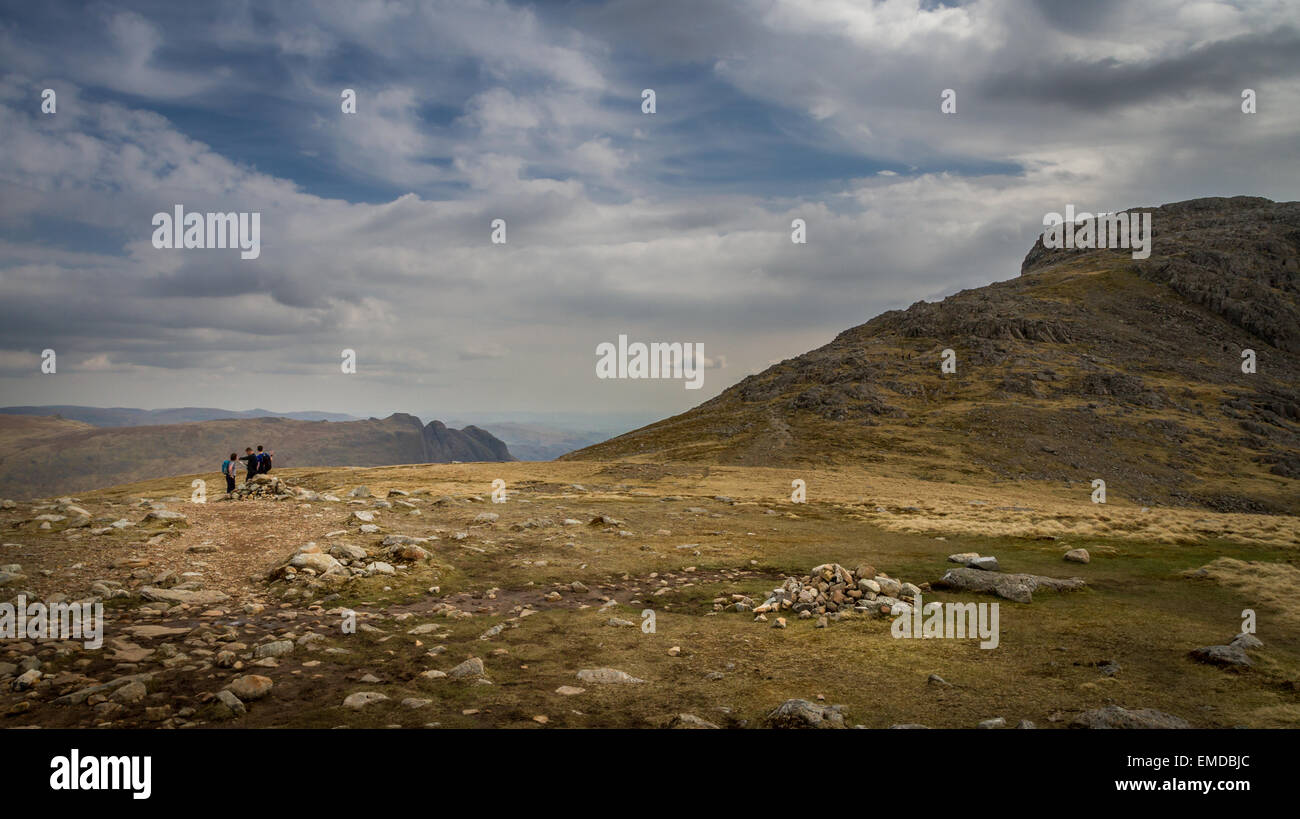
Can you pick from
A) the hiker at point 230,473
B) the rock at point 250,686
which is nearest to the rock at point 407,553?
the rock at point 250,686

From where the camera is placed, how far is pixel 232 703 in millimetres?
9781

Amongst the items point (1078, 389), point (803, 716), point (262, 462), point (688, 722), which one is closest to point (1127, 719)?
point (803, 716)

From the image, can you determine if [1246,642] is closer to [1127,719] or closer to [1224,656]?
[1224,656]

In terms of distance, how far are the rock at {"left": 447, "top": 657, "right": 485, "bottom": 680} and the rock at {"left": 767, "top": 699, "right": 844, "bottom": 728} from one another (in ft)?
18.7

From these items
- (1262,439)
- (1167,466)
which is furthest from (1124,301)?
(1167,466)

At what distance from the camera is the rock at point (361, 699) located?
1006 cm

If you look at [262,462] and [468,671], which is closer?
[468,671]

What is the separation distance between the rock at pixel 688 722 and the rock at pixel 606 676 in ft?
7.51

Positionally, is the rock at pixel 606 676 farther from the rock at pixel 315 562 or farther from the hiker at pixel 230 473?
the hiker at pixel 230 473

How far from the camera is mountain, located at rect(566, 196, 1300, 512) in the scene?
80125 millimetres

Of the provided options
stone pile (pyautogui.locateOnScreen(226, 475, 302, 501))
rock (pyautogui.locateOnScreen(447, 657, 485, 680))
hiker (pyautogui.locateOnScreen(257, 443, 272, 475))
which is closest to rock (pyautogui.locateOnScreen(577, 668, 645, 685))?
rock (pyautogui.locateOnScreen(447, 657, 485, 680))

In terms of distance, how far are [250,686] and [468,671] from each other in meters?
3.67

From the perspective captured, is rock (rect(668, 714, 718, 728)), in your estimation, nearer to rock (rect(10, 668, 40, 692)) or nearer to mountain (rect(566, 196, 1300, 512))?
rock (rect(10, 668, 40, 692))
